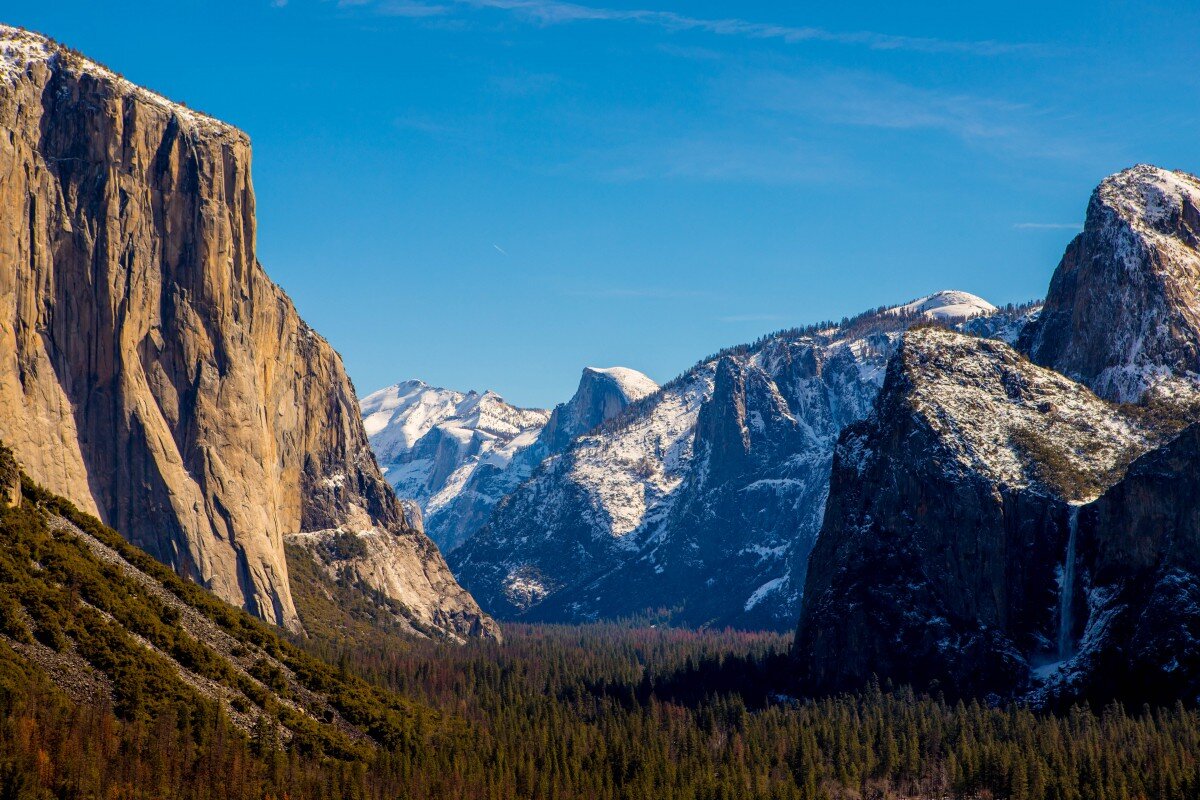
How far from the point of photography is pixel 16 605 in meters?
160

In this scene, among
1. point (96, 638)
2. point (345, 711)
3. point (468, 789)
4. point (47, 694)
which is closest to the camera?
point (47, 694)

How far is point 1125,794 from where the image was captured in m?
192

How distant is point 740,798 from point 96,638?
80784mm

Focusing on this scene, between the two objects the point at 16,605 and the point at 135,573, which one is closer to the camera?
the point at 16,605

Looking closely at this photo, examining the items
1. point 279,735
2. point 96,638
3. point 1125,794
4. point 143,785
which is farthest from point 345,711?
point 1125,794

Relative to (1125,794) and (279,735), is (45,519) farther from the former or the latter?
(1125,794)

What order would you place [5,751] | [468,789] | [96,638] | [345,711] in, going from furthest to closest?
[345,711] < [468,789] < [96,638] < [5,751]

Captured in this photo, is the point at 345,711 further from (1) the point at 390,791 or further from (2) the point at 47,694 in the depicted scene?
(2) the point at 47,694

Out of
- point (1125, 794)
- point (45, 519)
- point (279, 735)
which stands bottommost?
point (1125, 794)

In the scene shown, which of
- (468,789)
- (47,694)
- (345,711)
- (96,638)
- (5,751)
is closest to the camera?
(5,751)

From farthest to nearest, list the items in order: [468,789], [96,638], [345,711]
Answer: [345,711] < [468,789] < [96,638]

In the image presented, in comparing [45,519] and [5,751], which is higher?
[45,519]

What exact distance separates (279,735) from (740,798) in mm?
58914

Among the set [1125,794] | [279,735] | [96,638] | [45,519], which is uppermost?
[45,519]
